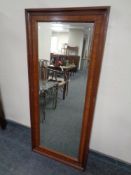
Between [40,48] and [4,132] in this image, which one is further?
[4,132]

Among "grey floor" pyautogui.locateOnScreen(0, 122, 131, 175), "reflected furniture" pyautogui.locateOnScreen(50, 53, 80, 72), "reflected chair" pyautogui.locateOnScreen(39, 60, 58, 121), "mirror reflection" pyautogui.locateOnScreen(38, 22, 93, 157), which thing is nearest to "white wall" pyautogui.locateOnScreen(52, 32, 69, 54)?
"mirror reflection" pyautogui.locateOnScreen(38, 22, 93, 157)

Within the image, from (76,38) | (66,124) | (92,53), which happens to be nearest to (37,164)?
(66,124)

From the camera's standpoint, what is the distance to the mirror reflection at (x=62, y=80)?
56.7 inches

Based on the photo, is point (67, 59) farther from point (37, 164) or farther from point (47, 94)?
point (37, 164)

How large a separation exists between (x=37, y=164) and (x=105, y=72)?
4.57ft

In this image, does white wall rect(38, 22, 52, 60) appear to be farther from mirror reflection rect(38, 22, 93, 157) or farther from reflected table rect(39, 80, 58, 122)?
reflected table rect(39, 80, 58, 122)

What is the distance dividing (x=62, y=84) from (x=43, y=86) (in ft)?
1.12

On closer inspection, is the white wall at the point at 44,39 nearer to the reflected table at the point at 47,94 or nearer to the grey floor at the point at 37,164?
the reflected table at the point at 47,94

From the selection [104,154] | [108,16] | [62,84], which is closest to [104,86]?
[108,16]

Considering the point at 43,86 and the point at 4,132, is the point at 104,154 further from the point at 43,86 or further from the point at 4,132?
the point at 4,132

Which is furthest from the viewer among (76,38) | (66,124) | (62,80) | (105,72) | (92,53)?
(66,124)

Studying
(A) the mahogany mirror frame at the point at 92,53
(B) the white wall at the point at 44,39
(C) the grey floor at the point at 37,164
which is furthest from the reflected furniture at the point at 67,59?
(C) the grey floor at the point at 37,164

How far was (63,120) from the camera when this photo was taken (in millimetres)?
2268

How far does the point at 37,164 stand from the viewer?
1697mm
